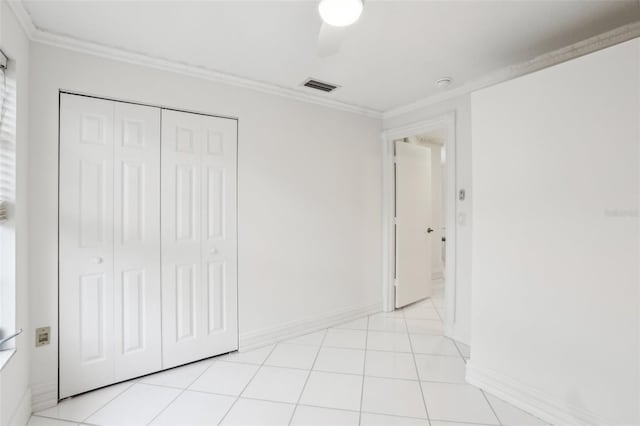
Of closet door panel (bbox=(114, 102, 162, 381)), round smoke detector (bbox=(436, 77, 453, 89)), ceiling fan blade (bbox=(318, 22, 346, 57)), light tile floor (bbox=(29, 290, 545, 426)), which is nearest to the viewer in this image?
ceiling fan blade (bbox=(318, 22, 346, 57))

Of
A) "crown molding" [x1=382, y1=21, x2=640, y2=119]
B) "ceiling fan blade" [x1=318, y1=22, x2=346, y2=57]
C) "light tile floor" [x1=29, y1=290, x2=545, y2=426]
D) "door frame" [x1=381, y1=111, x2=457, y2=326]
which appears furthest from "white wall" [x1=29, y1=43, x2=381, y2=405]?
"ceiling fan blade" [x1=318, y1=22, x2=346, y2=57]

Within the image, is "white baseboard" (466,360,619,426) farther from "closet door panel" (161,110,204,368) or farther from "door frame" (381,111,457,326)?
"closet door panel" (161,110,204,368)

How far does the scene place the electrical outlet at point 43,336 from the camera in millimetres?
1885

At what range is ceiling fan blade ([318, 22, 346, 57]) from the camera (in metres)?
1.37

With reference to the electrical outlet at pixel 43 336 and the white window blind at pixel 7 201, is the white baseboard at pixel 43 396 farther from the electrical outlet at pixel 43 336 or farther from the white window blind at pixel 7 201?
the white window blind at pixel 7 201

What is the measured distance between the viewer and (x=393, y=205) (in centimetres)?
370

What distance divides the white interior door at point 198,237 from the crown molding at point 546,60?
6.88 ft

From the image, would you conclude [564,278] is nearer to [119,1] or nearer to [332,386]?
[332,386]

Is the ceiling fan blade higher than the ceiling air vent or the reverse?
the reverse

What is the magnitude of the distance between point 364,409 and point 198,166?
215 centimetres

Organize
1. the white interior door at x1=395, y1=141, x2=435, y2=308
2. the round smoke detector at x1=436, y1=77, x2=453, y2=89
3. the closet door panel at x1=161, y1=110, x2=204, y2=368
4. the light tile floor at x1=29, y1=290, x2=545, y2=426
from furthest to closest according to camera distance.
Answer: the white interior door at x1=395, y1=141, x2=435, y2=308, the round smoke detector at x1=436, y1=77, x2=453, y2=89, the closet door panel at x1=161, y1=110, x2=204, y2=368, the light tile floor at x1=29, y1=290, x2=545, y2=426

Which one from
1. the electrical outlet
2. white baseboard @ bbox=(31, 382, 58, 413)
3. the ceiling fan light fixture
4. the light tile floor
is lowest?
the light tile floor

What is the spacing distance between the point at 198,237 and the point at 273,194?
774mm

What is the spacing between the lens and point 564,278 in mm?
1751
